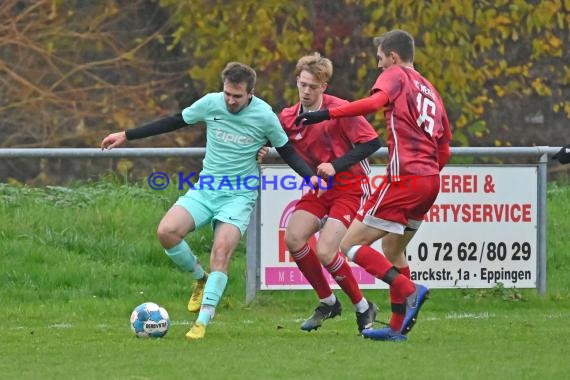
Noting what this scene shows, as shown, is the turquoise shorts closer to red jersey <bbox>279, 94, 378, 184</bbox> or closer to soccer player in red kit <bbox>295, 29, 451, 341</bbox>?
red jersey <bbox>279, 94, 378, 184</bbox>

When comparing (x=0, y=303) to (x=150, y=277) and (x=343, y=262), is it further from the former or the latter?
(x=343, y=262)

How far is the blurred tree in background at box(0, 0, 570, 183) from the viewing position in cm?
2000

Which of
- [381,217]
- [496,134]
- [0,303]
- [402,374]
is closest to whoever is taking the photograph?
[402,374]

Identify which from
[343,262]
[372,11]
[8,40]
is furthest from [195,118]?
[8,40]

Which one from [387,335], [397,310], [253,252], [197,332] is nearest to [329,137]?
[397,310]

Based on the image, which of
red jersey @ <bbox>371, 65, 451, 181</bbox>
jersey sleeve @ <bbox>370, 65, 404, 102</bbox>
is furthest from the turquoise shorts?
jersey sleeve @ <bbox>370, 65, 404, 102</bbox>

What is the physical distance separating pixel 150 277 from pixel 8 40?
8179 mm

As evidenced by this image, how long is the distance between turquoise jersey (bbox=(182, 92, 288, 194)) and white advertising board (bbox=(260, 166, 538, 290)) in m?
2.17

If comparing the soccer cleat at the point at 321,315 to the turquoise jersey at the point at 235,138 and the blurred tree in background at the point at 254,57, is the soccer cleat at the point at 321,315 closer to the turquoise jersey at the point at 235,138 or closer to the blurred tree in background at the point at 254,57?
the turquoise jersey at the point at 235,138

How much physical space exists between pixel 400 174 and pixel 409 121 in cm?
35

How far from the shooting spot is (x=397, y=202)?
34.6 feet

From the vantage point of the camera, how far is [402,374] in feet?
29.1

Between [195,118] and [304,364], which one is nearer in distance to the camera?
[304,364]

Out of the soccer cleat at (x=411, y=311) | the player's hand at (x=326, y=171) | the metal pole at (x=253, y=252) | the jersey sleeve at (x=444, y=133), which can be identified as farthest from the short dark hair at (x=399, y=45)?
the metal pole at (x=253, y=252)
